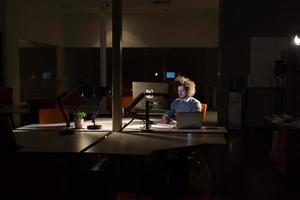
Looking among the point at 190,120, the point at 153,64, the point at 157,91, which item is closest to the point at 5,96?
the point at 157,91

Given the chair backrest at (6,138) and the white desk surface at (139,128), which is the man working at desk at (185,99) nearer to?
the white desk surface at (139,128)

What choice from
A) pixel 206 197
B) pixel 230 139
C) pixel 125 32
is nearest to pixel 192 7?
pixel 125 32

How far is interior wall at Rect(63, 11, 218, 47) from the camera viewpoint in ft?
39.1

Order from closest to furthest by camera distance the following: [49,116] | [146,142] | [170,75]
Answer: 1. [146,142]
2. [49,116]
3. [170,75]

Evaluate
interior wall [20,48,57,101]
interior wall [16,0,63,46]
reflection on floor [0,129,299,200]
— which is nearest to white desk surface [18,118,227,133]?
reflection on floor [0,129,299,200]

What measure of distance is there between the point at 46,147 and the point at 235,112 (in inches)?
254

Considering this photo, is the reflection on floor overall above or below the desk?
below

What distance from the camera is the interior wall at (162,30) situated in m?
11.9

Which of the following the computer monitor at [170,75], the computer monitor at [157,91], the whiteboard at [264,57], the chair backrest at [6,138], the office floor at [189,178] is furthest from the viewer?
the computer monitor at [170,75]

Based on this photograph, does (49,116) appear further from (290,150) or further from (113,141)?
(290,150)

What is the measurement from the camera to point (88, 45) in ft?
40.0

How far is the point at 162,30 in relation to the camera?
39.5 ft

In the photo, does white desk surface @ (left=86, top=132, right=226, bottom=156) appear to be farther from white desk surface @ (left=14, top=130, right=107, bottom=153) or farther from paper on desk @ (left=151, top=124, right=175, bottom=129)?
paper on desk @ (left=151, top=124, right=175, bottom=129)

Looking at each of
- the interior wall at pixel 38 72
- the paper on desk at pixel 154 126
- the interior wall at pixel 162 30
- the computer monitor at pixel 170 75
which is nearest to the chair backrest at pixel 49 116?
the paper on desk at pixel 154 126
